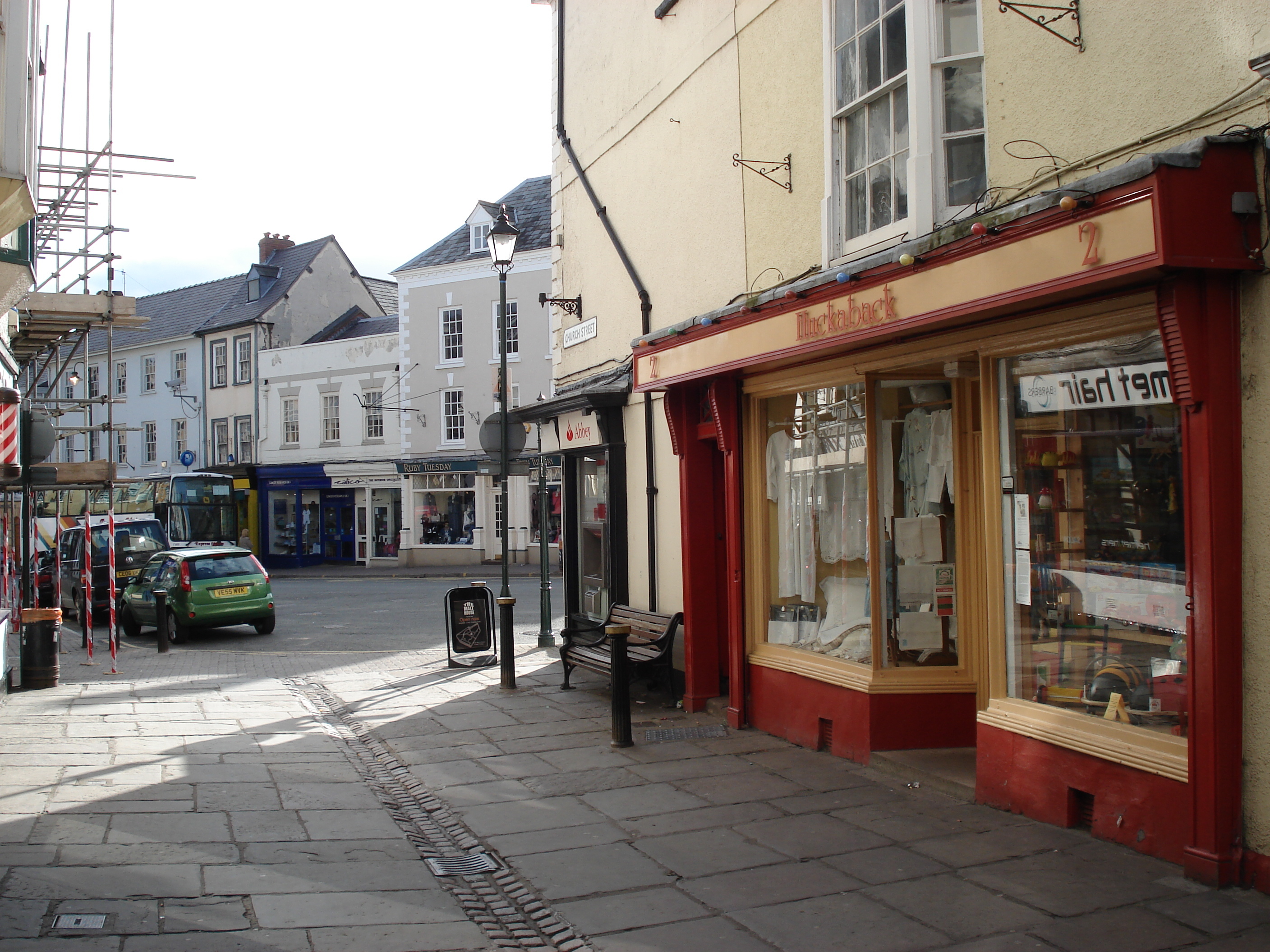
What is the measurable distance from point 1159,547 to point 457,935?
3.78 meters

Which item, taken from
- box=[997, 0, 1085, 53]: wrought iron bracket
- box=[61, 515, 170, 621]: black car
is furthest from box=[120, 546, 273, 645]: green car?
box=[997, 0, 1085, 53]: wrought iron bracket

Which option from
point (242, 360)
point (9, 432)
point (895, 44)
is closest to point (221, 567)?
point (9, 432)

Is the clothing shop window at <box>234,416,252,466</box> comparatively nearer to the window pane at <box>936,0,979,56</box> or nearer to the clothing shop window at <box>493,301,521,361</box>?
the clothing shop window at <box>493,301,521,361</box>

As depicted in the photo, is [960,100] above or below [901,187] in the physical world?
above

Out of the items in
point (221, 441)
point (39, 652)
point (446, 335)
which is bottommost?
point (39, 652)

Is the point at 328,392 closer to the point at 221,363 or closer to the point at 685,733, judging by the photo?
the point at 221,363

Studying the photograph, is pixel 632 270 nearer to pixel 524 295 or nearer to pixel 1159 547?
pixel 1159 547

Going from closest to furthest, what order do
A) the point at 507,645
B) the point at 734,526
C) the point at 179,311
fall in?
the point at 734,526 < the point at 507,645 < the point at 179,311

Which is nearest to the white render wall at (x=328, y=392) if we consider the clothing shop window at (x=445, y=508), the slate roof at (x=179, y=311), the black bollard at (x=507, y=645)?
the clothing shop window at (x=445, y=508)

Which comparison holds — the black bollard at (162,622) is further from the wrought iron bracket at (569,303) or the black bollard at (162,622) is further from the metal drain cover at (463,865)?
the metal drain cover at (463,865)

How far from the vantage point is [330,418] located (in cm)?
3906

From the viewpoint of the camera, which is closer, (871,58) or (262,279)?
(871,58)

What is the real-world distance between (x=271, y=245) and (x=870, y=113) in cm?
4119

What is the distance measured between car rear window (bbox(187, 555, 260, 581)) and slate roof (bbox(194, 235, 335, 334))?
81.5 ft
